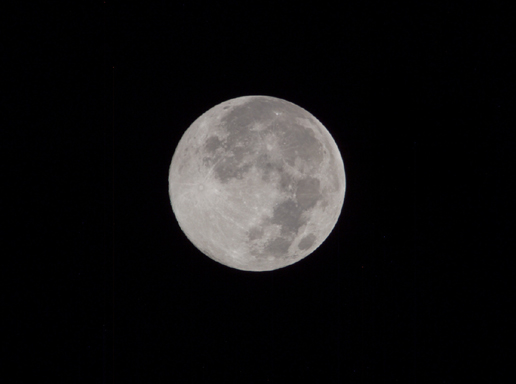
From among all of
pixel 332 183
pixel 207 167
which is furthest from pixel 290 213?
pixel 207 167

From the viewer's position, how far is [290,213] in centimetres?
436

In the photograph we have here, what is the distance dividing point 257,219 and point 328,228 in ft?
3.62

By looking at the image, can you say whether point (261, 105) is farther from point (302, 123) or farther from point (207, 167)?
point (207, 167)

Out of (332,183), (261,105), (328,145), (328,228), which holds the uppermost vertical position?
(261,105)

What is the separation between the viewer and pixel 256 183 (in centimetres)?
420

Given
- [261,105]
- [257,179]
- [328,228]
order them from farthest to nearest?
[328,228], [261,105], [257,179]

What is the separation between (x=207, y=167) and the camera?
171 inches

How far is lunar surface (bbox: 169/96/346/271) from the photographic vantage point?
4227mm

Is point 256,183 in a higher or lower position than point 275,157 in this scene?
lower

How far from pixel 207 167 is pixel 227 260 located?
1.23 meters

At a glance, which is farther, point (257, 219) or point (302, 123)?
point (302, 123)

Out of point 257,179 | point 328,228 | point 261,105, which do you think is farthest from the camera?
point 328,228

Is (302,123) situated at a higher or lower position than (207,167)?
higher

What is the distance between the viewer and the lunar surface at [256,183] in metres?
4.23
